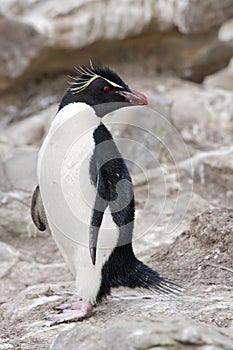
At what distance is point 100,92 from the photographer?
11.4 ft

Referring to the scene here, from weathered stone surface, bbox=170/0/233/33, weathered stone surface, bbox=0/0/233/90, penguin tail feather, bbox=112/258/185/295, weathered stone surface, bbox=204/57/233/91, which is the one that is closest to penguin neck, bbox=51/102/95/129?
penguin tail feather, bbox=112/258/185/295

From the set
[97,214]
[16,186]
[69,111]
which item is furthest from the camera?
[16,186]

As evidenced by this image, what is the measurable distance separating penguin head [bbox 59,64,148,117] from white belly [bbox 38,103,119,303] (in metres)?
0.08

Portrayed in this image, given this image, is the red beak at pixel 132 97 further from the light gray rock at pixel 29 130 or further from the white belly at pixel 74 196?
the light gray rock at pixel 29 130

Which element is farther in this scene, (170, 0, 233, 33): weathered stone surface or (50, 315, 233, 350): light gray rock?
(170, 0, 233, 33): weathered stone surface

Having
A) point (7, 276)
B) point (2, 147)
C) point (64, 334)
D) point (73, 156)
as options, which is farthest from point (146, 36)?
point (64, 334)

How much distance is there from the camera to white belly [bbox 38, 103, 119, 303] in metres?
3.32

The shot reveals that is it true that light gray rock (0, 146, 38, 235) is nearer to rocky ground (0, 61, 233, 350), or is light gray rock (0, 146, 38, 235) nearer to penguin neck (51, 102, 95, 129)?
rocky ground (0, 61, 233, 350)

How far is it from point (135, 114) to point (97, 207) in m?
2.79

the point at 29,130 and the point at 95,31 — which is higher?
the point at 95,31

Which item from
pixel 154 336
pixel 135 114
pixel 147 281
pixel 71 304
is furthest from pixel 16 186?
pixel 154 336

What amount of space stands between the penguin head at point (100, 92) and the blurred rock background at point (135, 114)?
78cm

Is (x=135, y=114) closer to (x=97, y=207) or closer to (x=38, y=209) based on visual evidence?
(x=38, y=209)

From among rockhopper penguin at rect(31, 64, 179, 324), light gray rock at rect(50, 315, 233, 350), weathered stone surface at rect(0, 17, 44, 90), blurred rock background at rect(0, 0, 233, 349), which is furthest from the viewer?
weathered stone surface at rect(0, 17, 44, 90)
